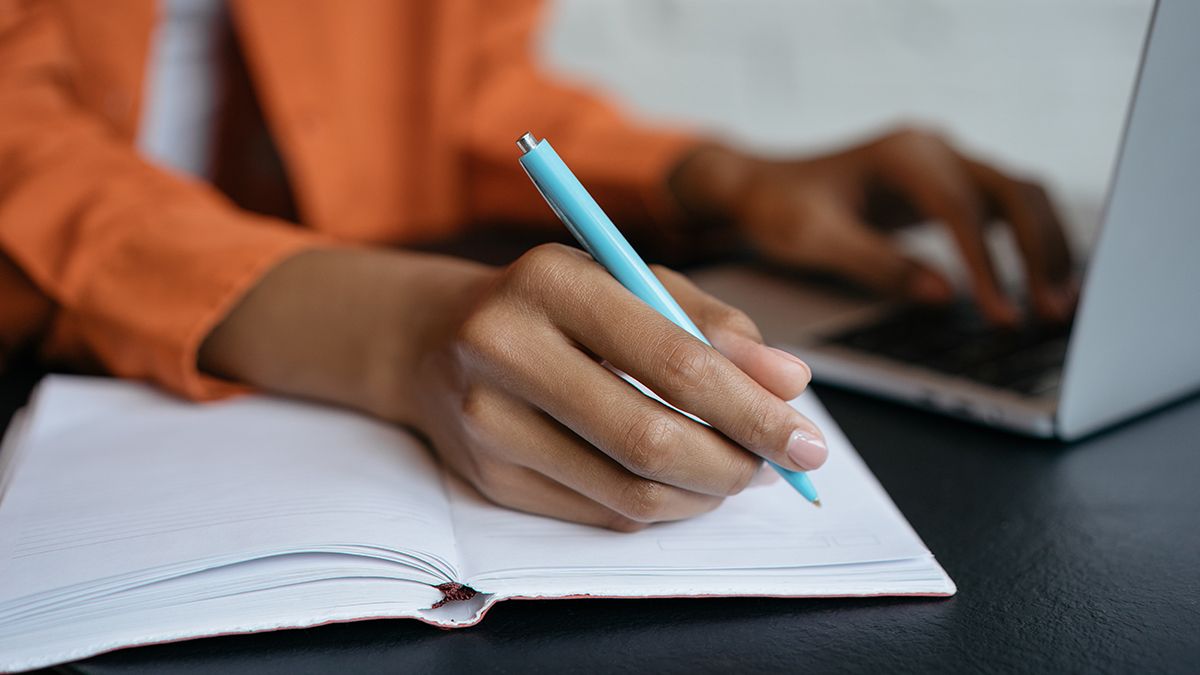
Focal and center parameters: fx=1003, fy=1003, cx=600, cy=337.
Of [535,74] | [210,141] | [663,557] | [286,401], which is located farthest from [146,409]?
[535,74]

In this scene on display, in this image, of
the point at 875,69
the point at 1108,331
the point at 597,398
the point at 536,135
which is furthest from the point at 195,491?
the point at 875,69

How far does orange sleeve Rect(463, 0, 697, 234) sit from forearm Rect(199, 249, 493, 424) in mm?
455

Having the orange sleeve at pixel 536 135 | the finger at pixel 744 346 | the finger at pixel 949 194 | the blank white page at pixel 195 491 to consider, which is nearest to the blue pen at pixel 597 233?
the finger at pixel 744 346

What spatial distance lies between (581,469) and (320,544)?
112 millimetres

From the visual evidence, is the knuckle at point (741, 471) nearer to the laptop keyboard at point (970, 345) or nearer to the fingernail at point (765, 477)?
the fingernail at point (765, 477)

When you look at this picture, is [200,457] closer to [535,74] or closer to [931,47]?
[535,74]

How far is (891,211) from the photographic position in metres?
0.89

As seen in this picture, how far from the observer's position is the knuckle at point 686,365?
0.40 m

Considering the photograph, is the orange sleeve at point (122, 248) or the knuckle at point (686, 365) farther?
the orange sleeve at point (122, 248)

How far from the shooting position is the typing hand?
406 millimetres

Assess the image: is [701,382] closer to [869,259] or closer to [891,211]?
[869,259]

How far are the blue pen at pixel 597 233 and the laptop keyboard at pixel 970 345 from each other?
0.76 ft

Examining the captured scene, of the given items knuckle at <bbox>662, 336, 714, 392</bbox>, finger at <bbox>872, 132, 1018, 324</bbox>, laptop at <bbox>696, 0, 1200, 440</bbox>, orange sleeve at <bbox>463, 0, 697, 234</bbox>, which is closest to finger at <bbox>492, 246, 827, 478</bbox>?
knuckle at <bbox>662, 336, 714, 392</bbox>

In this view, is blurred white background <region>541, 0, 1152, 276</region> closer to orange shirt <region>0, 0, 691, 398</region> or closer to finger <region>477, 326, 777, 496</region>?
orange shirt <region>0, 0, 691, 398</region>
